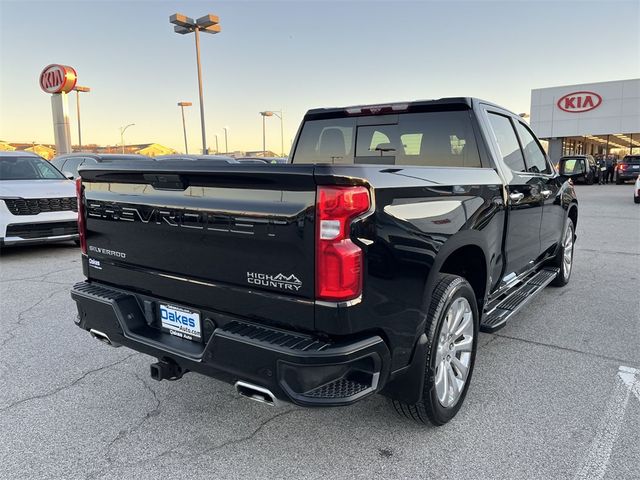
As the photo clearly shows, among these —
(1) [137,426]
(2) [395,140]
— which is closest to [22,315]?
(1) [137,426]

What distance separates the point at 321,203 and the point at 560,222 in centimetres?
412

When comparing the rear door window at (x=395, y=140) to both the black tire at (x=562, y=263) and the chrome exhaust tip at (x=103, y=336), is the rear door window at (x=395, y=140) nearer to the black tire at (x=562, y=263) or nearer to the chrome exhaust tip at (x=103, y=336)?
the chrome exhaust tip at (x=103, y=336)

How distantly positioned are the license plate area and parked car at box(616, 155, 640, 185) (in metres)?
28.1

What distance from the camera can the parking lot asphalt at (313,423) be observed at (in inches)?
97.9

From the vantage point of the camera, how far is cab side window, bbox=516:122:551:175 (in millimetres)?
4363

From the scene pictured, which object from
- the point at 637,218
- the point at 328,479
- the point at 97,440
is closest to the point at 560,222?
the point at 328,479

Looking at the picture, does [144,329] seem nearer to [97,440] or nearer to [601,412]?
[97,440]

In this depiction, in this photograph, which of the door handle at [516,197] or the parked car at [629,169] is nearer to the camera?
the door handle at [516,197]

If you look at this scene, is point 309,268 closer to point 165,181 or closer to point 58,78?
point 165,181

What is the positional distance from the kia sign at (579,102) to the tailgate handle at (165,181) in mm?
34821

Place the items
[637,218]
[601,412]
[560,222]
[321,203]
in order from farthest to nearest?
[637,218] → [560,222] → [601,412] → [321,203]

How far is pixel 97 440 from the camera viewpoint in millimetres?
2730

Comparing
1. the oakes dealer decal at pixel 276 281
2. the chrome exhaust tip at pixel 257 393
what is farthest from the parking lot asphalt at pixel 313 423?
the oakes dealer decal at pixel 276 281

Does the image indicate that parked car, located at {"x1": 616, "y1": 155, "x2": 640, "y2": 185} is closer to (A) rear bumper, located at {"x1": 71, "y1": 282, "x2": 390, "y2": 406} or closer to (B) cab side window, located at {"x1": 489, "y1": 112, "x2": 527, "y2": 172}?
(B) cab side window, located at {"x1": 489, "y1": 112, "x2": 527, "y2": 172}
